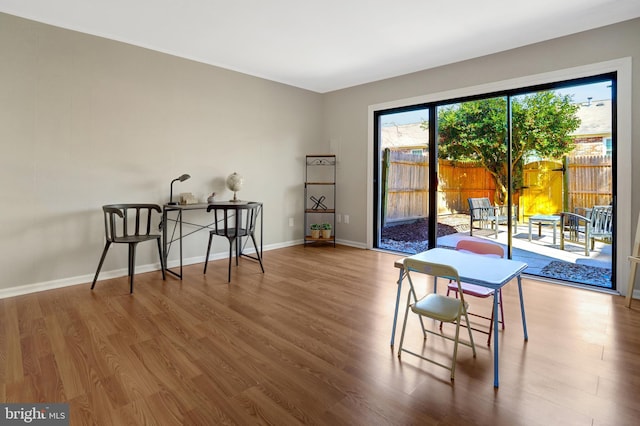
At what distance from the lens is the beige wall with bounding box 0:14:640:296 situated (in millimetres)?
3248

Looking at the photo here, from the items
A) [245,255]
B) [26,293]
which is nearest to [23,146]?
[26,293]

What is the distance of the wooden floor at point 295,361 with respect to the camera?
5.37 feet

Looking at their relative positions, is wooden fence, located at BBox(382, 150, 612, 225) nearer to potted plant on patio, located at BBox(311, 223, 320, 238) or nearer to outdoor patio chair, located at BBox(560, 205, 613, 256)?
outdoor patio chair, located at BBox(560, 205, 613, 256)

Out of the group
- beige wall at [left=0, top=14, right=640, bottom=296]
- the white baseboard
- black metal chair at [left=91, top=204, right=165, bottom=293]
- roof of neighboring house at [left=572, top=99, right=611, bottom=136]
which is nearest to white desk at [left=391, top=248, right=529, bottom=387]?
beige wall at [left=0, top=14, right=640, bottom=296]

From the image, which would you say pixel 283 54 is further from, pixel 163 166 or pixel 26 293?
pixel 26 293

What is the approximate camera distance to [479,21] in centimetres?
335

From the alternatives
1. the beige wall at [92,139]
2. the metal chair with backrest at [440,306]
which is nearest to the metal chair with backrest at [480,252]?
the metal chair with backrest at [440,306]

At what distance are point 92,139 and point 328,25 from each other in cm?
277

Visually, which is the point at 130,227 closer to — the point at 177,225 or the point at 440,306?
the point at 177,225

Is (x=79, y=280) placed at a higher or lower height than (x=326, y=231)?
lower

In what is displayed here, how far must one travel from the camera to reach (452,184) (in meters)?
4.64

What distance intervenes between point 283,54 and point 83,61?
7.16 feet

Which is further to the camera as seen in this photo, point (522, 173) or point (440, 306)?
point (522, 173)

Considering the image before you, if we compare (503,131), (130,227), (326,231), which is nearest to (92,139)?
(130,227)
